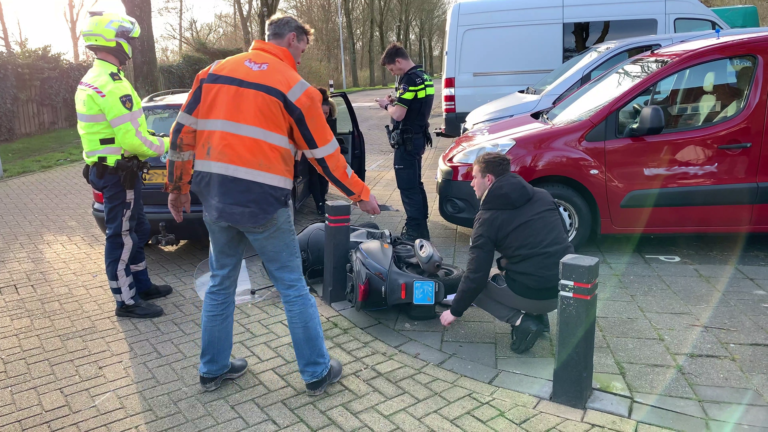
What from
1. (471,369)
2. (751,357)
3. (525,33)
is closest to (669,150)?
(751,357)

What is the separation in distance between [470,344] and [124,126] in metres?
2.76

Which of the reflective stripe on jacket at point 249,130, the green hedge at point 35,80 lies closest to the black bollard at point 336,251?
the reflective stripe on jacket at point 249,130

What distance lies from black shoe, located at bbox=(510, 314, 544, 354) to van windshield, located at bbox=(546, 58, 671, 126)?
7.79ft

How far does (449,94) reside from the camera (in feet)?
34.2

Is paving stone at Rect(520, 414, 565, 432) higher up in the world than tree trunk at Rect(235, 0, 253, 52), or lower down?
lower down

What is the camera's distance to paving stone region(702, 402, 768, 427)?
288 cm

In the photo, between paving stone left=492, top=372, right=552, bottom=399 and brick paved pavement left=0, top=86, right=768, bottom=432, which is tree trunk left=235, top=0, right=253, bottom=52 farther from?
paving stone left=492, top=372, right=552, bottom=399

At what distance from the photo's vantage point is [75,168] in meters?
11.3

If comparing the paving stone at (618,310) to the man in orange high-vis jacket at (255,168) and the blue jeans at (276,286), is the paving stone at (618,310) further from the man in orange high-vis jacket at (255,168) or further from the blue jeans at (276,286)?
the blue jeans at (276,286)

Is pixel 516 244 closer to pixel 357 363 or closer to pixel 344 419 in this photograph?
pixel 357 363

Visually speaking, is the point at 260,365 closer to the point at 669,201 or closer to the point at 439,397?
the point at 439,397

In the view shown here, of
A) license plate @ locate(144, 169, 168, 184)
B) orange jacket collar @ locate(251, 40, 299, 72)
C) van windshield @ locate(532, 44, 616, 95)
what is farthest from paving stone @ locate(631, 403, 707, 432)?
van windshield @ locate(532, 44, 616, 95)

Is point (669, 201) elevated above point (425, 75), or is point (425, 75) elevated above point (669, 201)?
point (425, 75)

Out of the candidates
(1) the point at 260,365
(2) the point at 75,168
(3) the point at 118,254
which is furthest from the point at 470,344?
(2) the point at 75,168
